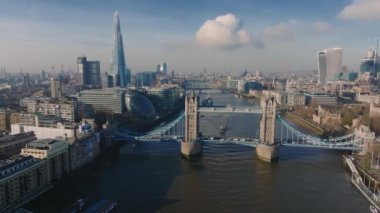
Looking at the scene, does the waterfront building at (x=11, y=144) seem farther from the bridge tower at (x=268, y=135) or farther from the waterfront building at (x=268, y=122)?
the waterfront building at (x=268, y=122)

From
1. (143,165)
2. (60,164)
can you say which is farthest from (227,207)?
(60,164)

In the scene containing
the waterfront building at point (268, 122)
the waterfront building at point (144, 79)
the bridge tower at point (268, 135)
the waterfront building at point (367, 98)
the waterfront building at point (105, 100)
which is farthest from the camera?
the waterfront building at point (144, 79)

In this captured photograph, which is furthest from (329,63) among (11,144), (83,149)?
(11,144)

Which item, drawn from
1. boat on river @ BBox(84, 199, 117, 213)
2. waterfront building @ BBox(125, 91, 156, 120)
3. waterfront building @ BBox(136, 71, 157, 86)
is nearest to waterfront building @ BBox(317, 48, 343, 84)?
waterfront building @ BBox(136, 71, 157, 86)

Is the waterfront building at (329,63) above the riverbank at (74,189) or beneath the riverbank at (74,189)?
above

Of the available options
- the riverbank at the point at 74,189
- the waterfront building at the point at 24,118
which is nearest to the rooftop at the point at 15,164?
the riverbank at the point at 74,189

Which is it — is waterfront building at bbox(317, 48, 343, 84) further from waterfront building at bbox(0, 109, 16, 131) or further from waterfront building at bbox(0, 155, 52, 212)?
waterfront building at bbox(0, 155, 52, 212)
